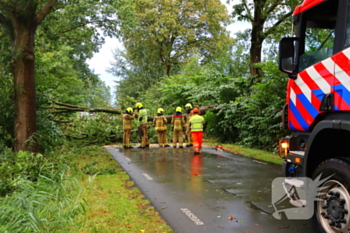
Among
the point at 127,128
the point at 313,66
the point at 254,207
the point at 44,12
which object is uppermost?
the point at 44,12

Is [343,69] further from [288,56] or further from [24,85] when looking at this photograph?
[24,85]

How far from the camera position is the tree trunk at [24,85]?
10648mm

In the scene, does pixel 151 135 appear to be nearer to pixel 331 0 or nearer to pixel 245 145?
pixel 245 145

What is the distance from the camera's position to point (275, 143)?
45.7ft

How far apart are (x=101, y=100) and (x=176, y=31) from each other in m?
14.4

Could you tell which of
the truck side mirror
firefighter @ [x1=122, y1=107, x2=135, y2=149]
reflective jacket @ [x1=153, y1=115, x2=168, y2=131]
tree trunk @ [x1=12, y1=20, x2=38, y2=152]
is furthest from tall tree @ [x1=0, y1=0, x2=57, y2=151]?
the truck side mirror

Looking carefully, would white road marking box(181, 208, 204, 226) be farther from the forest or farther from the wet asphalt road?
the forest

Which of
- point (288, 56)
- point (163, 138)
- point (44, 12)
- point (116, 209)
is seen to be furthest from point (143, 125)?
point (288, 56)

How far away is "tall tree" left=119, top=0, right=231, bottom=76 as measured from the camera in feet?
Answer: 101

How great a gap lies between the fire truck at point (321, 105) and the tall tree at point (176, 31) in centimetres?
2565

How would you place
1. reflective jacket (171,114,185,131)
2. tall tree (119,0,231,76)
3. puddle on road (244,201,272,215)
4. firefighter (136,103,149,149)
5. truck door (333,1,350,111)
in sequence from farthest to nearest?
tall tree (119,0,231,76) < reflective jacket (171,114,185,131) < firefighter (136,103,149,149) < puddle on road (244,201,272,215) < truck door (333,1,350,111)

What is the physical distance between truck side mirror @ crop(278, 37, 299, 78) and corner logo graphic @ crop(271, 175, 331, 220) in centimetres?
154

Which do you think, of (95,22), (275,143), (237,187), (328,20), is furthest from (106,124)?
(328,20)

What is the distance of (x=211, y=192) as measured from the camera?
714 cm
